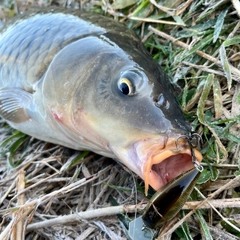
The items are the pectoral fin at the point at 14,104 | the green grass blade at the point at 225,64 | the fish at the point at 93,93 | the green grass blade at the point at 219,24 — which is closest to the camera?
the fish at the point at 93,93

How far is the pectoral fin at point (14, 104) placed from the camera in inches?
105

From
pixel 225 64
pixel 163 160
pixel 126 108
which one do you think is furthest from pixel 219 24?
pixel 163 160

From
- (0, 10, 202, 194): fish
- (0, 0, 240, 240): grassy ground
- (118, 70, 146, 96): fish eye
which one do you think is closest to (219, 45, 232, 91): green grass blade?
(0, 0, 240, 240): grassy ground

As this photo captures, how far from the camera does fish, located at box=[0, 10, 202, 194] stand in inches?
73.7

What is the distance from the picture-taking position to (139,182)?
7.51 ft

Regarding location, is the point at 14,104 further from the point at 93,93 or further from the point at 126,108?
the point at 126,108

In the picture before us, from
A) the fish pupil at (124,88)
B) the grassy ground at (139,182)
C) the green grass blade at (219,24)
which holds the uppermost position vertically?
the green grass blade at (219,24)

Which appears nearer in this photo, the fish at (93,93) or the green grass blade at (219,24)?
the fish at (93,93)

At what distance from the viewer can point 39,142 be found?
2.85 metres

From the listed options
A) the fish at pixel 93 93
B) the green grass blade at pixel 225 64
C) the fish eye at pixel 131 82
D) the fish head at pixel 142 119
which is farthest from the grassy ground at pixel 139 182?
the fish eye at pixel 131 82

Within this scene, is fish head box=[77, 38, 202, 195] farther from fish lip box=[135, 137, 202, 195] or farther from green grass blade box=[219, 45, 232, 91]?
green grass blade box=[219, 45, 232, 91]

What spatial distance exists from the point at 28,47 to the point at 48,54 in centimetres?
22

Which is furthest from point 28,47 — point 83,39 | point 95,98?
point 95,98

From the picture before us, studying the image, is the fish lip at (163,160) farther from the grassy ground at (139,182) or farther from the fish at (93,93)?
the grassy ground at (139,182)
